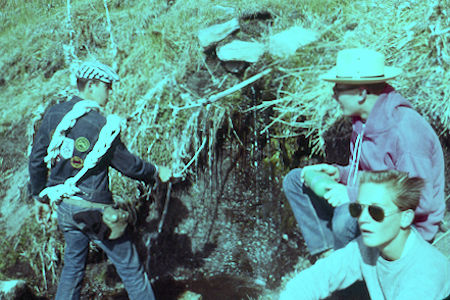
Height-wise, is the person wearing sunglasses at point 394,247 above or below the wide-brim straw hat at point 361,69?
below

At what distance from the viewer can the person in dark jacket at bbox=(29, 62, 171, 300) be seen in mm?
3137

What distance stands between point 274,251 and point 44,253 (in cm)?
222

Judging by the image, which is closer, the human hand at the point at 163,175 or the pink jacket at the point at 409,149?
the pink jacket at the point at 409,149

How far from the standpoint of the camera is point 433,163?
8.52 feet

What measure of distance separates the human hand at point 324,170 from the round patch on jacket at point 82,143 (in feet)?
4.60

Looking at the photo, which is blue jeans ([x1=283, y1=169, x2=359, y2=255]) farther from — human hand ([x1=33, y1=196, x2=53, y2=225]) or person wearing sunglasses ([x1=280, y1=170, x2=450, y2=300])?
human hand ([x1=33, y1=196, x2=53, y2=225])

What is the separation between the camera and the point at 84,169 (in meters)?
3.17

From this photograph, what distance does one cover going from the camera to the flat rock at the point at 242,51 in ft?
14.9

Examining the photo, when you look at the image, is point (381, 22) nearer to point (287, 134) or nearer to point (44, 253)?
point (287, 134)

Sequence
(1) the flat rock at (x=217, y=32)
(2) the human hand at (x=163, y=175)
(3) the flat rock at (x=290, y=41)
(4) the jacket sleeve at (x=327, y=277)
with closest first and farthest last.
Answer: (4) the jacket sleeve at (x=327, y=277), (2) the human hand at (x=163, y=175), (3) the flat rock at (x=290, y=41), (1) the flat rock at (x=217, y=32)

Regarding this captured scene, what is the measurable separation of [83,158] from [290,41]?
231 cm

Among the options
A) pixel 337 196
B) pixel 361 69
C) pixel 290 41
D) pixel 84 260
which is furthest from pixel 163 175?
pixel 290 41

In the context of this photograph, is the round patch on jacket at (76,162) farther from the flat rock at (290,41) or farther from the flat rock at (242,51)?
the flat rock at (290,41)

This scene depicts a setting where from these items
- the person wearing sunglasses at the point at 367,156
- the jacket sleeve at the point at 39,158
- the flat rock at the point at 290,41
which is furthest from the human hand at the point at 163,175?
the flat rock at the point at 290,41
